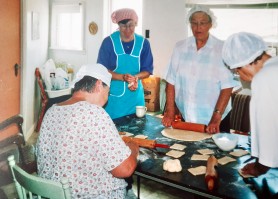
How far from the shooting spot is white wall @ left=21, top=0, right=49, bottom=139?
4.43 meters

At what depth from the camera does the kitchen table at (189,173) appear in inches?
58.9

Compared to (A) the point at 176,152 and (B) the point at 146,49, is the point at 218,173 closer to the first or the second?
(A) the point at 176,152

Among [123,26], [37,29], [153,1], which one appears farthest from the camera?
[153,1]

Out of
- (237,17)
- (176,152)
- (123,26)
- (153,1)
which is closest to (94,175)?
(176,152)

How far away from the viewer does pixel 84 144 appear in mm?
1502

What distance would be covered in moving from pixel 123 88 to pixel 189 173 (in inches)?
64.4

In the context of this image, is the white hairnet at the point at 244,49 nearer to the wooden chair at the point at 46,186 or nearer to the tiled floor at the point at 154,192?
the wooden chair at the point at 46,186

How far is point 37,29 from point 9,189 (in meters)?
2.96

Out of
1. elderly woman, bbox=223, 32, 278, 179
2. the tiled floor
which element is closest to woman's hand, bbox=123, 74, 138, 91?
the tiled floor

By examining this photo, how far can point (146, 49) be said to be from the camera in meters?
3.29

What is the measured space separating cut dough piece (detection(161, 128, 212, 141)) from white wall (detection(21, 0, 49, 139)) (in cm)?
287

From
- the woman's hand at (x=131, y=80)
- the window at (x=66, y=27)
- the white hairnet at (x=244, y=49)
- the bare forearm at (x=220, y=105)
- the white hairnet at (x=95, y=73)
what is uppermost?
the window at (x=66, y=27)

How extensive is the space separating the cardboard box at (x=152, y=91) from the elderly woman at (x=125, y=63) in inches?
97.6

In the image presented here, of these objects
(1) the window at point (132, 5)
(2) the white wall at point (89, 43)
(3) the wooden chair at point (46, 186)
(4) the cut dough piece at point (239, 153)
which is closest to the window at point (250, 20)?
(1) the window at point (132, 5)
